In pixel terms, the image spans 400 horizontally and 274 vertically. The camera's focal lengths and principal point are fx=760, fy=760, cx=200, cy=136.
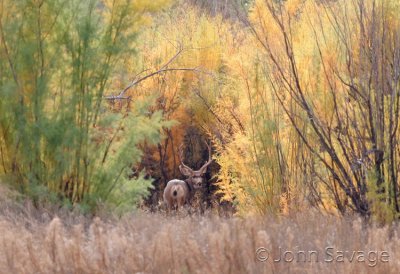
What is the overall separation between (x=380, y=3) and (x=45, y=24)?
160 inches

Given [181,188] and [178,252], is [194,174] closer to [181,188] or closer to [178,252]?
[181,188]

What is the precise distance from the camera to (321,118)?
30.8 feet

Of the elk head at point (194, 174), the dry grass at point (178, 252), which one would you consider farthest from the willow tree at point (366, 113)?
the elk head at point (194, 174)

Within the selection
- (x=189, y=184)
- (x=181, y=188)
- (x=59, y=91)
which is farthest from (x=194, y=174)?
(x=59, y=91)

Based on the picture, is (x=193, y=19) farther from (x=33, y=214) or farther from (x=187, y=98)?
(x=33, y=214)

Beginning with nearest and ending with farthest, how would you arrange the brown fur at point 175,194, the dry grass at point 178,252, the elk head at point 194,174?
the dry grass at point 178,252 < the brown fur at point 175,194 < the elk head at point 194,174

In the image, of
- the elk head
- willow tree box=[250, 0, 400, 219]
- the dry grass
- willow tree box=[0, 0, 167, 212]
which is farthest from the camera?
the elk head

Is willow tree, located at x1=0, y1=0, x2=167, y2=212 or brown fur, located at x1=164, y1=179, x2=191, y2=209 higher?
willow tree, located at x1=0, y1=0, x2=167, y2=212

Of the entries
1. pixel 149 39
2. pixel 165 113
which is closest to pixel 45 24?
pixel 165 113

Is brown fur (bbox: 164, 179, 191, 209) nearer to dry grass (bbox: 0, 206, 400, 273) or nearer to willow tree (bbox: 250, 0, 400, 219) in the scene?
willow tree (bbox: 250, 0, 400, 219)

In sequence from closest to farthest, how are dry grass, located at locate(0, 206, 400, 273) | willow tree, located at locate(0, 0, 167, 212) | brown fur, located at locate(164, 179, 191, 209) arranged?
dry grass, located at locate(0, 206, 400, 273)
willow tree, located at locate(0, 0, 167, 212)
brown fur, located at locate(164, 179, 191, 209)

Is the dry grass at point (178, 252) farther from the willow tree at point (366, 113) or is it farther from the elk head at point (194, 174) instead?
the elk head at point (194, 174)

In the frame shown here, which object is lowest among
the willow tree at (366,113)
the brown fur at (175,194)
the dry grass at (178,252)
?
the brown fur at (175,194)

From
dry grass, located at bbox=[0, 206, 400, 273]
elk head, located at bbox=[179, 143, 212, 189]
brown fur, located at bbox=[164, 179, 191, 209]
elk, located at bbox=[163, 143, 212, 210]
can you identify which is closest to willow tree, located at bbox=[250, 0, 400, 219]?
dry grass, located at bbox=[0, 206, 400, 273]
